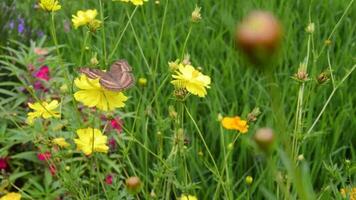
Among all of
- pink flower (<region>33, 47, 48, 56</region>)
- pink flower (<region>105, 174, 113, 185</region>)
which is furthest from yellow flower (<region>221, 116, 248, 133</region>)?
pink flower (<region>33, 47, 48, 56</region>)

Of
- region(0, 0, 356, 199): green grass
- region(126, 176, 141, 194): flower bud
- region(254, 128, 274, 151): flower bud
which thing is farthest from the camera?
region(0, 0, 356, 199): green grass

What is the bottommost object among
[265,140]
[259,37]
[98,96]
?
[98,96]

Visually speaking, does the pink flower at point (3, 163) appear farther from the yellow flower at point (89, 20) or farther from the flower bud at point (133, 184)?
the flower bud at point (133, 184)

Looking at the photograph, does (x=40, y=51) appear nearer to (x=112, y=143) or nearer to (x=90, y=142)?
(x=112, y=143)

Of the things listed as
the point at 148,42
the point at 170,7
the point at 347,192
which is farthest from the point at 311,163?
the point at 170,7

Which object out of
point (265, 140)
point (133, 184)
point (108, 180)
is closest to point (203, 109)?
point (108, 180)

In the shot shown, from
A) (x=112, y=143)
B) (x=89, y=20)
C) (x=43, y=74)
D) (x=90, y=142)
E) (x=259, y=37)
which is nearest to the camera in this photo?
(x=259, y=37)

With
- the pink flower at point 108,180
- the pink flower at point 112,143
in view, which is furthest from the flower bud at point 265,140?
the pink flower at point 112,143

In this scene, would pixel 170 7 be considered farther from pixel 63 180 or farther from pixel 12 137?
pixel 63 180

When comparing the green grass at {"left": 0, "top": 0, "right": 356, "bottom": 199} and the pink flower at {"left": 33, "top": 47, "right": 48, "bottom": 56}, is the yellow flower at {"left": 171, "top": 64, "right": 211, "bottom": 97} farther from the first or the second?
the pink flower at {"left": 33, "top": 47, "right": 48, "bottom": 56}
